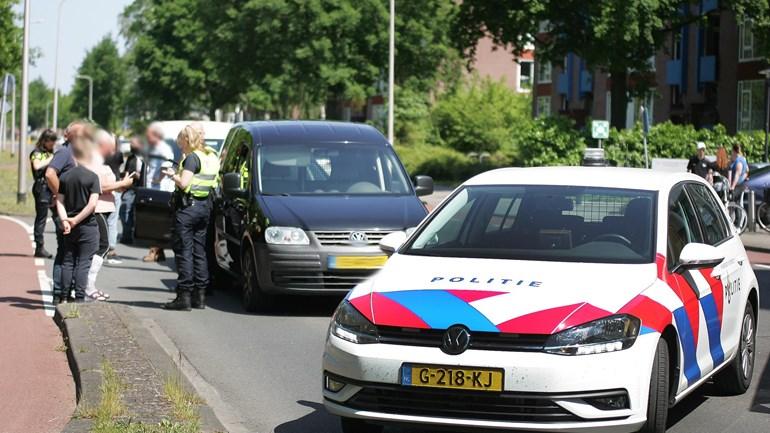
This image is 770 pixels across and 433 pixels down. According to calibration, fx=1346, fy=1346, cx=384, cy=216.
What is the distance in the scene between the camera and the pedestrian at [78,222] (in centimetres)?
1195

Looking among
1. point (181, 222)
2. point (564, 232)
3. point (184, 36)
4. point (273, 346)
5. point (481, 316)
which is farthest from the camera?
point (184, 36)

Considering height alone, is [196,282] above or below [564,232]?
below

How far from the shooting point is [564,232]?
7.30 meters

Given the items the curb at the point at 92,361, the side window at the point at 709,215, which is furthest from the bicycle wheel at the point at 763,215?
the side window at the point at 709,215

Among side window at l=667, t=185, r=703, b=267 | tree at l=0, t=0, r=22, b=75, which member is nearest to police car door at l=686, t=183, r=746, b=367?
side window at l=667, t=185, r=703, b=267

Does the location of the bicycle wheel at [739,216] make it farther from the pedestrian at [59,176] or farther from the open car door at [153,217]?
the pedestrian at [59,176]

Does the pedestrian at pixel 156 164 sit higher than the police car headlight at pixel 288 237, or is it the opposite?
the pedestrian at pixel 156 164

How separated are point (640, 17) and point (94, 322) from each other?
3280 centimetres

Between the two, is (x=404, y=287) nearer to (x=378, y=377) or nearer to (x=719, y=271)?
(x=378, y=377)

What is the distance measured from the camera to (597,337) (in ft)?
20.4

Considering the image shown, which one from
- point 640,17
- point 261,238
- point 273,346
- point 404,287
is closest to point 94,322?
point 273,346

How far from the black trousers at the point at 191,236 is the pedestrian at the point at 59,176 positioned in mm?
1071

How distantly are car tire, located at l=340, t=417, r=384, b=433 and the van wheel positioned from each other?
5925mm

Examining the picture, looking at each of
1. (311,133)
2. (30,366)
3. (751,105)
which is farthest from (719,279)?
(751,105)
